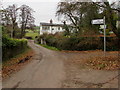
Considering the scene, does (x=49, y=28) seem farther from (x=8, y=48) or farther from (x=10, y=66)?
Result: (x=10, y=66)

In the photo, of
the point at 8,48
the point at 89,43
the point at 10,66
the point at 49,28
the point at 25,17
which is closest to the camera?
the point at 10,66

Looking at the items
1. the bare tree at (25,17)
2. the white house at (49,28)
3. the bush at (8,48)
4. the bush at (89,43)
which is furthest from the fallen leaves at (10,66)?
the white house at (49,28)

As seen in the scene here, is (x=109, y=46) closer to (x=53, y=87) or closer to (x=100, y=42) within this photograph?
(x=100, y=42)

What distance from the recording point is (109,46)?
16578 mm

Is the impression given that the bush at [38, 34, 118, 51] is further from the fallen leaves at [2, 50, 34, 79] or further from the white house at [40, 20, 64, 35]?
the white house at [40, 20, 64, 35]

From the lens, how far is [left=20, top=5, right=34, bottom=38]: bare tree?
3234 centimetres

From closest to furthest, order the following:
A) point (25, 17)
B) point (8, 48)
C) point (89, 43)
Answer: point (8, 48), point (89, 43), point (25, 17)

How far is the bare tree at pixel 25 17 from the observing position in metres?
32.3

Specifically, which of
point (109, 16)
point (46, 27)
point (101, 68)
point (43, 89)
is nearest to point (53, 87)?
point (43, 89)

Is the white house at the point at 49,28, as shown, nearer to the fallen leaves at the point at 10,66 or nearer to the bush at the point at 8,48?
the bush at the point at 8,48

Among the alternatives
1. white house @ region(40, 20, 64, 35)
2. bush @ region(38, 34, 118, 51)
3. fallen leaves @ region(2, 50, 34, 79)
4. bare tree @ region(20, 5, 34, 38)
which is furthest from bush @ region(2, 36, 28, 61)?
white house @ region(40, 20, 64, 35)

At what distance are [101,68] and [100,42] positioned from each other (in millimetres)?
11397

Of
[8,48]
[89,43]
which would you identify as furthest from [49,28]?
[8,48]

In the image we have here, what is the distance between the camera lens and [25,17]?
33.9 metres
